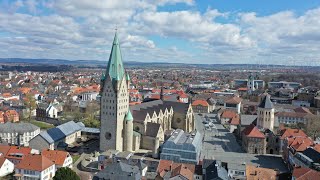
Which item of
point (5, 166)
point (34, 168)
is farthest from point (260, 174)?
point (5, 166)

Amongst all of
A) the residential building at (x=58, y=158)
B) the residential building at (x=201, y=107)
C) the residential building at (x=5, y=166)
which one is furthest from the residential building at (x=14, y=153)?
the residential building at (x=201, y=107)

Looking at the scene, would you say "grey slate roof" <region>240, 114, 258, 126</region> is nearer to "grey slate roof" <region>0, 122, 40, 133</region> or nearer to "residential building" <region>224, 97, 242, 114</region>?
"residential building" <region>224, 97, 242, 114</region>

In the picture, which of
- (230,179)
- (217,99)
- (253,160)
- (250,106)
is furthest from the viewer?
(217,99)

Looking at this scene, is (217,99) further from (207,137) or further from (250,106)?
(207,137)

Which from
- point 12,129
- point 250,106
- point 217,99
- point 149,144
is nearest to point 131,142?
point 149,144

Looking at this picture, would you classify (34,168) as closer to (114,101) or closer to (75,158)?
(75,158)

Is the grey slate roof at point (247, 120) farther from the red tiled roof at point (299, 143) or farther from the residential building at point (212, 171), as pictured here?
the residential building at point (212, 171)

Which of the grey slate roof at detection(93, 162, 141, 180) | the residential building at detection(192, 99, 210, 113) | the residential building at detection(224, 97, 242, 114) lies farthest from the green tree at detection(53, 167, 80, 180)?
the residential building at detection(224, 97, 242, 114)
